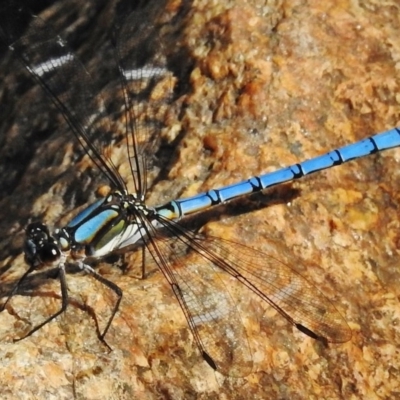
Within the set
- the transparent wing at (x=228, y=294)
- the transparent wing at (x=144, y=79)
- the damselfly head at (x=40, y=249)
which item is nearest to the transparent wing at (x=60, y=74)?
the transparent wing at (x=144, y=79)

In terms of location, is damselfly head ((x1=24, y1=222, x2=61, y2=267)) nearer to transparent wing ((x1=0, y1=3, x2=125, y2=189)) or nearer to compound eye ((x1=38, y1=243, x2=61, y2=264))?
compound eye ((x1=38, y1=243, x2=61, y2=264))

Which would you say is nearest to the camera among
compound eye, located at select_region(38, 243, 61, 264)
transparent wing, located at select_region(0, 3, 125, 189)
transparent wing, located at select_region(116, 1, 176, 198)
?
compound eye, located at select_region(38, 243, 61, 264)

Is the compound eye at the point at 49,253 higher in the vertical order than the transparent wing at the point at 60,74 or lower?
lower

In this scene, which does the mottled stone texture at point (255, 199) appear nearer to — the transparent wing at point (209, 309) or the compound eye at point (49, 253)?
the transparent wing at point (209, 309)

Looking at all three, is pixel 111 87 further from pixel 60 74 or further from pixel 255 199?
pixel 255 199

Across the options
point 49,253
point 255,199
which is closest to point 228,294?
point 255,199

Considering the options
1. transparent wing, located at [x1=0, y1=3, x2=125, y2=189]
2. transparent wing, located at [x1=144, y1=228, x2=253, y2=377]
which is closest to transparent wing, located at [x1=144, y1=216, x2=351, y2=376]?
transparent wing, located at [x1=144, y1=228, x2=253, y2=377]

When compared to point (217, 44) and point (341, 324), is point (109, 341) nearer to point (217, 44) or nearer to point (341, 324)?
point (341, 324)

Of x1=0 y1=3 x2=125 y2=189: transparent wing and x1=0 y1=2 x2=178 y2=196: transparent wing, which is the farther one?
x1=0 y1=3 x2=125 y2=189: transparent wing
